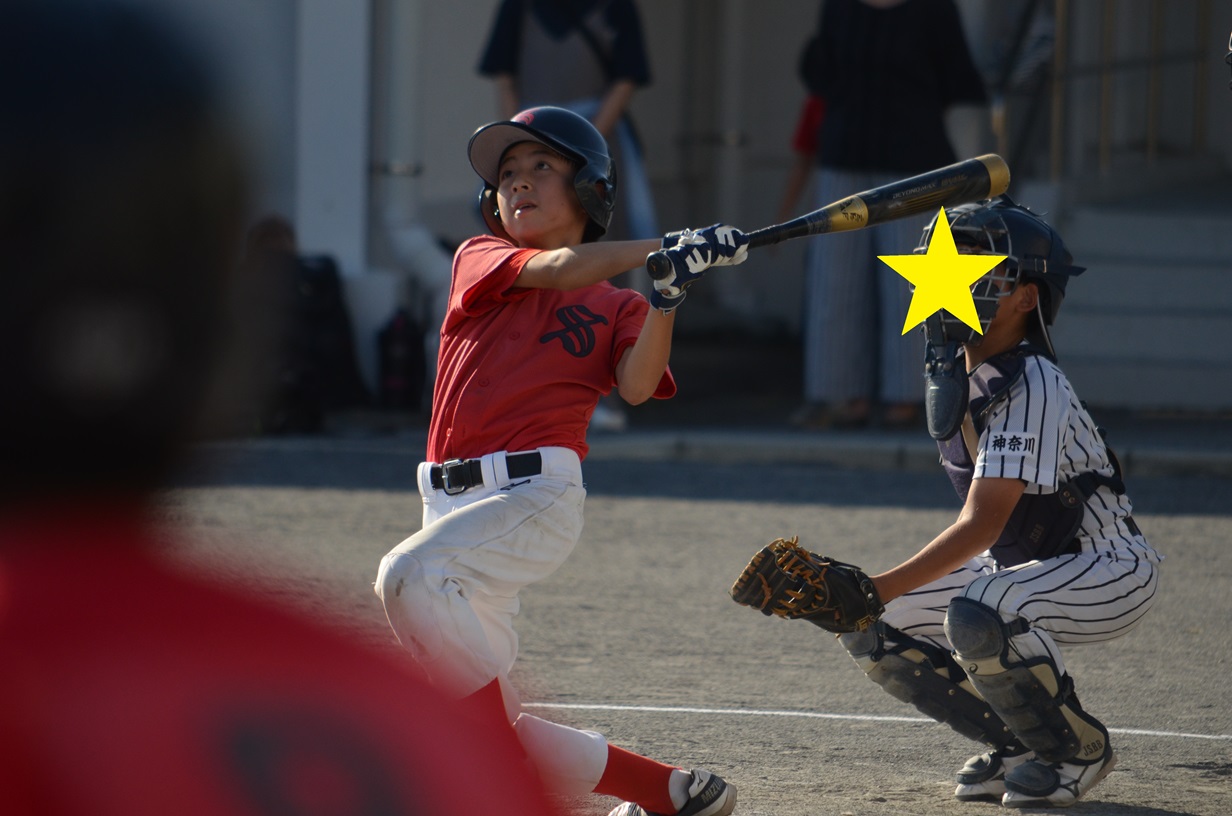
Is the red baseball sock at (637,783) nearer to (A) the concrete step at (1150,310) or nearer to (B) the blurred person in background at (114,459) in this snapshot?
(B) the blurred person in background at (114,459)

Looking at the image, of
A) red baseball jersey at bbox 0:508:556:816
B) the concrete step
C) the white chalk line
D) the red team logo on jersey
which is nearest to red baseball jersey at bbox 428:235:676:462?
the red team logo on jersey

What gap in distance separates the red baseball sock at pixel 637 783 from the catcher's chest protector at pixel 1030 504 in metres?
0.89

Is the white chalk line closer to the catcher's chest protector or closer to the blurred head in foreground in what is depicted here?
the catcher's chest protector

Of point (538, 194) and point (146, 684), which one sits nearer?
point (146, 684)

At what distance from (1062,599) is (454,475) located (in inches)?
48.6

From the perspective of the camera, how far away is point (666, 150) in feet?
47.5

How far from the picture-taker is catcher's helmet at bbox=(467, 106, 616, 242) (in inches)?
137

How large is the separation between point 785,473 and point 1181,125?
6438mm

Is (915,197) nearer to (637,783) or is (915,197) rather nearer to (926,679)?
(926,679)

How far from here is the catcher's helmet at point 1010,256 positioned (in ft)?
12.0

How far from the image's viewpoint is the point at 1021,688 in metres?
3.38

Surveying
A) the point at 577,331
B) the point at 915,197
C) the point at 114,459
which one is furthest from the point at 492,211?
the point at 114,459

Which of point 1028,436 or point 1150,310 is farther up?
point 1028,436

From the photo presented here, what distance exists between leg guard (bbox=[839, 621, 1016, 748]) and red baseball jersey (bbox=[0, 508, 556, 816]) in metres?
2.55
